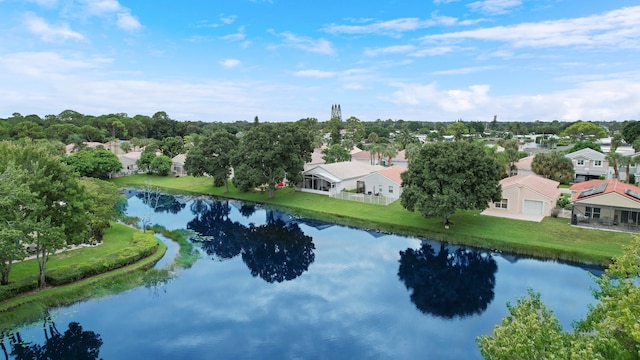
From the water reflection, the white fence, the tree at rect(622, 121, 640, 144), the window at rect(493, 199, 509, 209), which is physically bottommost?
the water reflection

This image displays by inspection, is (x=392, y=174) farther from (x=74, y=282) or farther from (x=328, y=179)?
(x=74, y=282)

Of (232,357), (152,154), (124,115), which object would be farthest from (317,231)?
(124,115)

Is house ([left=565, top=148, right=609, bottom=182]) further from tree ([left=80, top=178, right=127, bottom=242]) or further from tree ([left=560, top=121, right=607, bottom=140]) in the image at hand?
tree ([left=560, top=121, right=607, bottom=140])

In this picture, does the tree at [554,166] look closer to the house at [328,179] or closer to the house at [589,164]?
the house at [589,164]

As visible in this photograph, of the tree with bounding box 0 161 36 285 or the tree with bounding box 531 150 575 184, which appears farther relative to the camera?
the tree with bounding box 531 150 575 184

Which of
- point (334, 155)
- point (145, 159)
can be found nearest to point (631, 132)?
point (334, 155)

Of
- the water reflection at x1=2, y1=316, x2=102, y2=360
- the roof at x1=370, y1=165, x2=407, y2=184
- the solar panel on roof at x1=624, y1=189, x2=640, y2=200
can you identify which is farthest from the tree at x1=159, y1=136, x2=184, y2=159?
the solar panel on roof at x1=624, y1=189, x2=640, y2=200

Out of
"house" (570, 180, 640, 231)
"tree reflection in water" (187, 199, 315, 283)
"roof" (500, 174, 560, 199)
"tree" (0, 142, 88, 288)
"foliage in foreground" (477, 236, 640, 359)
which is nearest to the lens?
"foliage in foreground" (477, 236, 640, 359)
